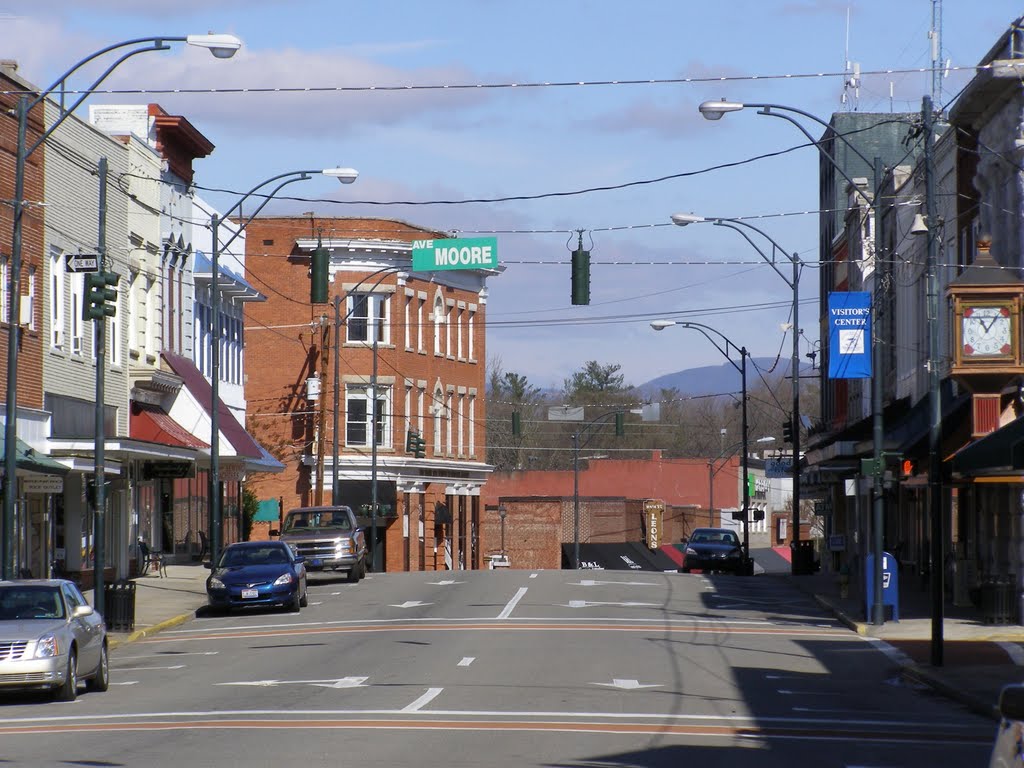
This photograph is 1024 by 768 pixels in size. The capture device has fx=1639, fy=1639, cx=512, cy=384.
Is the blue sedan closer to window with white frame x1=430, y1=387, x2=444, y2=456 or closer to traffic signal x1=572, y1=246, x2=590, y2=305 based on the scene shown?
traffic signal x1=572, y1=246, x2=590, y2=305

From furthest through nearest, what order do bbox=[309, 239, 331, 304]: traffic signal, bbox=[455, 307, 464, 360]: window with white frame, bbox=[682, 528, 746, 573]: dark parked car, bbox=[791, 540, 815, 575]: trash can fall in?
bbox=[455, 307, 464, 360]: window with white frame → bbox=[682, 528, 746, 573]: dark parked car → bbox=[791, 540, 815, 575]: trash can → bbox=[309, 239, 331, 304]: traffic signal

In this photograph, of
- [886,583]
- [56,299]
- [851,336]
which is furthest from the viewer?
[56,299]

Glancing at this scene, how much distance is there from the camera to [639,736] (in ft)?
49.6

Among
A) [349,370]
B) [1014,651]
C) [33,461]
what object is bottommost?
[1014,651]

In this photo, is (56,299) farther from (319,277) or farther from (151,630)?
(151,630)

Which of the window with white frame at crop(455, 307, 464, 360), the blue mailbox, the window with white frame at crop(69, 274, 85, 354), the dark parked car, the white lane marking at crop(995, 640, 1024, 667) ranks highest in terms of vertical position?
the window with white frame at crop(455, 307, 464, 360)

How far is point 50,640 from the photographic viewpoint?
1858cm

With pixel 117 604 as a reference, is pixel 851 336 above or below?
above

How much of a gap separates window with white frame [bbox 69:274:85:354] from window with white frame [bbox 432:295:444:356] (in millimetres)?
38076

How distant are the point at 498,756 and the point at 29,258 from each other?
922 inches

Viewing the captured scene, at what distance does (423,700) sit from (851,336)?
19358 mm

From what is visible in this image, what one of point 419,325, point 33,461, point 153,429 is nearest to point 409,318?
point 419,325

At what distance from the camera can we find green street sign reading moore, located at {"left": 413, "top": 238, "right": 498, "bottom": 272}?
50.8 metres

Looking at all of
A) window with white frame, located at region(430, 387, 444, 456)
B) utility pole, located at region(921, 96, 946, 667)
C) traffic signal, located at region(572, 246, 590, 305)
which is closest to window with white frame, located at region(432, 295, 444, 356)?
window with white frame, located at region(430, 387, 444, 456)
